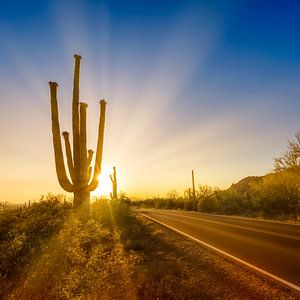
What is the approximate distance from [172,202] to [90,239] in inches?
1735

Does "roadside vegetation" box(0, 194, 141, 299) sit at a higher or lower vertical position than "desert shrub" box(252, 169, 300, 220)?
lower

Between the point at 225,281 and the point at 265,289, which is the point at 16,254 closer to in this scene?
the point at 225,281

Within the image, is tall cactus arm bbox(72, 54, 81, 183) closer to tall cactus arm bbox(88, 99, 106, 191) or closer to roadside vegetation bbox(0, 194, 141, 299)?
tall cactus arm bbox(88, 99, 106, 191)

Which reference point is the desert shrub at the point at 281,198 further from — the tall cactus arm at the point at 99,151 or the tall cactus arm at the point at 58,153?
the tall cactus arm at the point at 58,153

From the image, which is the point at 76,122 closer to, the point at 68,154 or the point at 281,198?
the point at 68,154

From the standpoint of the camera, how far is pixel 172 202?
5562cm

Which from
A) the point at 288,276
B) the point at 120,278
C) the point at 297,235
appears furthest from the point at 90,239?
A: the point at 297,235

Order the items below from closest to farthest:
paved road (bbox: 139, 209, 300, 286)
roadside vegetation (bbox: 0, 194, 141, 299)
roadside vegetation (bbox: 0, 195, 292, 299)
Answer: roadside vegetation (bbox: 0, 195, 292, 299), roadside vegetation (bbox: 0, 194, 141, 299), paved road (bbox: 139, 209, 300, 286)

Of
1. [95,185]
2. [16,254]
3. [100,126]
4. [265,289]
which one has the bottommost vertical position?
[265,289]

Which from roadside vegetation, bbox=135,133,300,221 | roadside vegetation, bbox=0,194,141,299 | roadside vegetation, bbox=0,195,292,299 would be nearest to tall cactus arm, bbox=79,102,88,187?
roadside vegetation, bbox=0,194,141,299

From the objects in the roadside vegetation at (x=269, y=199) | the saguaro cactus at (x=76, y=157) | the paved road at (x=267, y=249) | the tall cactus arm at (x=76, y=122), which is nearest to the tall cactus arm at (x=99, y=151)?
the saguaro cactus at (x=76, y=157)

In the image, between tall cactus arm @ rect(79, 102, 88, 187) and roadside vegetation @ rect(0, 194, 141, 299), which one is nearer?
roadside vegetation @ rect(0, 194, 141, 299)

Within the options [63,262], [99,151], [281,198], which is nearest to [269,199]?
[281,198]

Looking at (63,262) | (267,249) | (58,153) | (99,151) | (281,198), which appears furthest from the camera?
(281,198)
